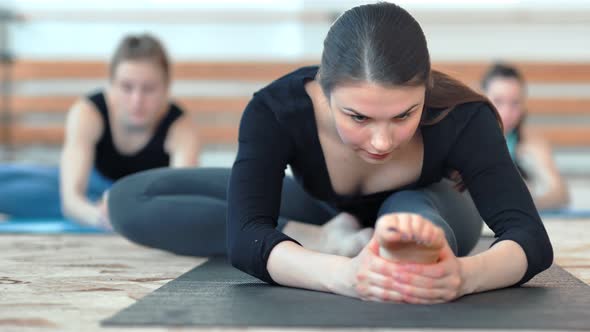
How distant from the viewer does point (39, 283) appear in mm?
1442

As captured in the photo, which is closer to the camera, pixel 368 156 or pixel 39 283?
pixel 368 156

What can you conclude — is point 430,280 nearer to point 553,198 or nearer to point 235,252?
point 235,252

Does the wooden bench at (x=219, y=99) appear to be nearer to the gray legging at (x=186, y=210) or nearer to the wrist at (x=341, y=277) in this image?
the gray legging at (x=186, y=210)

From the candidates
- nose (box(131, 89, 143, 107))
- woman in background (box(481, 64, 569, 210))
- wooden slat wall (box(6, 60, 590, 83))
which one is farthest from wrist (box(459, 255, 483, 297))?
wooden slat wall (box(6, 60, 590, 83))

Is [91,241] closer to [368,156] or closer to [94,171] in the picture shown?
[94,171]

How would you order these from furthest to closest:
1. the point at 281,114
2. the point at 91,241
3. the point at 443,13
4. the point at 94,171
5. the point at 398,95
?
the point at 443,13, the point at 94,171, the point at 91,241, the point at 281,114, the point at 398,95

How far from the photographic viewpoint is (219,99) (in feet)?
16.3

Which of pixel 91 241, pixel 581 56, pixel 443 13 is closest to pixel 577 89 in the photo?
pixel 581 56

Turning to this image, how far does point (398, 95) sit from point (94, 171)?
74.9 inches

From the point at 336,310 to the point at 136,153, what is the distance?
1.75m

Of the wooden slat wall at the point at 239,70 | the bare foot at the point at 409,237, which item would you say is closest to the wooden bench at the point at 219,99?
the wooden slat wall at the point at 239,70

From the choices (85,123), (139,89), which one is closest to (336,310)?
(139,89)

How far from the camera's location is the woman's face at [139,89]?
100 inches

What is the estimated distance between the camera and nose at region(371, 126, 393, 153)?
116 cm
